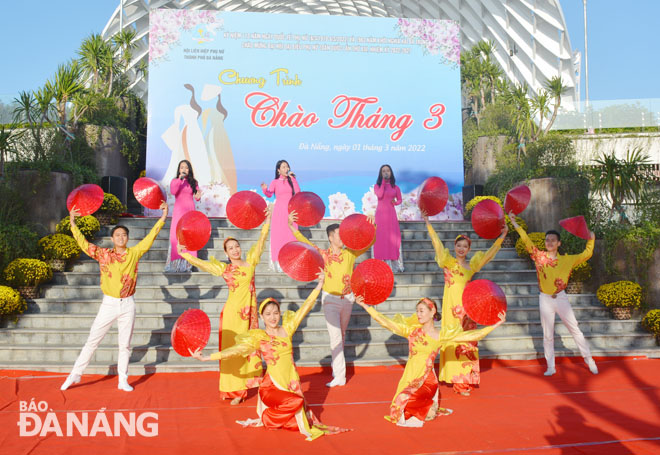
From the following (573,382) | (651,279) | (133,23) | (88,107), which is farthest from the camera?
(133,23)

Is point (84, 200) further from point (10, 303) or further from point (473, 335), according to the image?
point (473, 335)

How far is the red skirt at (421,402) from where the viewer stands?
14.9 feet

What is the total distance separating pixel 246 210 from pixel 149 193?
125 centimetres

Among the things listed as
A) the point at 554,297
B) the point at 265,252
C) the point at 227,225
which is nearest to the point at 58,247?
the point at 227,225

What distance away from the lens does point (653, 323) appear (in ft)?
24.3

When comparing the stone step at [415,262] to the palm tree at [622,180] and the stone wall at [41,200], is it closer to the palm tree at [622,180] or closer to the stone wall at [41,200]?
the stone wall at [41,200]

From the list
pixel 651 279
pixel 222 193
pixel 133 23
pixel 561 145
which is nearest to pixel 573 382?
pixel 651 279

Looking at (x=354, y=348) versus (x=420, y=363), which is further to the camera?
(x=354, y=348)

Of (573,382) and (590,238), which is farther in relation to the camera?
(590,238)

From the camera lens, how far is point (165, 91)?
1215cm

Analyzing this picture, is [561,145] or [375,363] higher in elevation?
[561,145]

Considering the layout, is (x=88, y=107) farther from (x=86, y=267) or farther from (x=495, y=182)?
(x=495, y=182)

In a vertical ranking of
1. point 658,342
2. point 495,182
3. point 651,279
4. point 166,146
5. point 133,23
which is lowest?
point 658,342

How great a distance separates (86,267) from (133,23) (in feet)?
63.1
